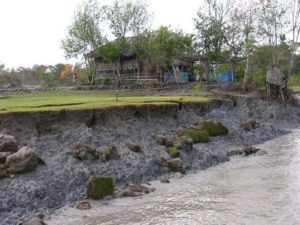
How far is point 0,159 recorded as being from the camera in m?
16.2

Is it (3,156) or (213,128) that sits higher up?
(3,156)

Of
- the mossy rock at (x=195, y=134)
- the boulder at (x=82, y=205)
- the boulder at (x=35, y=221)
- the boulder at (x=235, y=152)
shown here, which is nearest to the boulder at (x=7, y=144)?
the boulder at (x=82, y=205)

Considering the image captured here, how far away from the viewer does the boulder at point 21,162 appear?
15.6 m

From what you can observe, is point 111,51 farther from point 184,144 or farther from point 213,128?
point 184,144

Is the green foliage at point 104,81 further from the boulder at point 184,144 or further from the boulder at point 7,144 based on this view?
the boulder at point 7,144

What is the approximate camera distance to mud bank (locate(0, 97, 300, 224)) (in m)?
14.4

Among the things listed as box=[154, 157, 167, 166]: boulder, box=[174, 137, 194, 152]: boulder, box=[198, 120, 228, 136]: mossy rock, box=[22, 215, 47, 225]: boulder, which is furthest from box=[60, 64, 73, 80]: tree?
box=[22, 215, 47, 225]: boulder

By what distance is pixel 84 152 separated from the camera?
17812mm

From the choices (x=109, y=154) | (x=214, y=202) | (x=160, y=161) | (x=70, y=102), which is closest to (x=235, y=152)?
(x=160, y=161)

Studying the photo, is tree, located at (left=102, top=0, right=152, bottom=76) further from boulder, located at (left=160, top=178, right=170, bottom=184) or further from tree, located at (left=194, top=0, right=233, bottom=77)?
boulder, located at (left=160, top=178, right=170, bottom=184)

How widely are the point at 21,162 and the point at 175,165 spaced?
640 centimetres

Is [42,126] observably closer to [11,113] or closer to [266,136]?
[11,113]

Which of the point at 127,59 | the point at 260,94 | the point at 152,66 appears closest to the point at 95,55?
the point at 127,59

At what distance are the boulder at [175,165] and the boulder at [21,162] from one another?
5.67 metres
